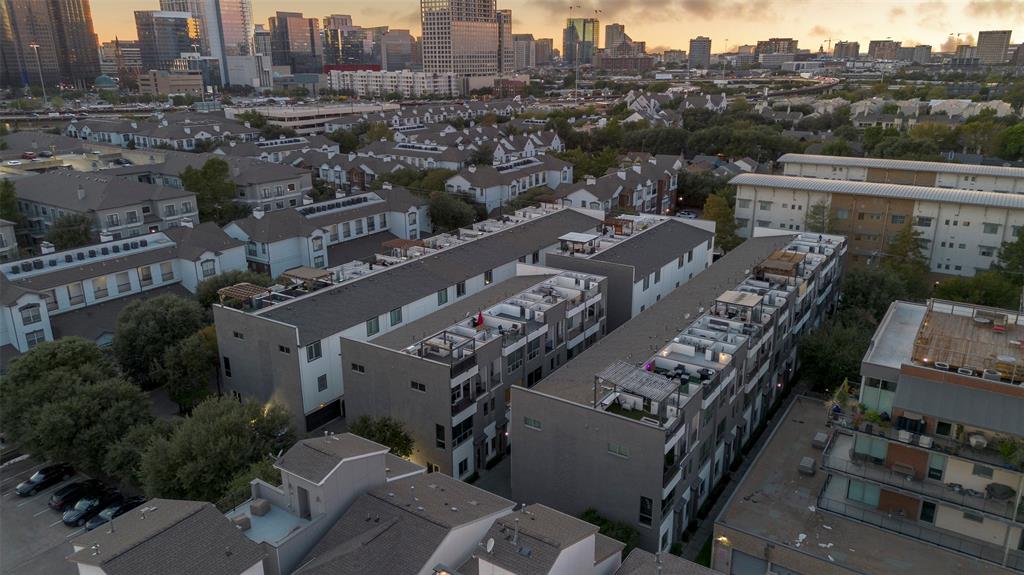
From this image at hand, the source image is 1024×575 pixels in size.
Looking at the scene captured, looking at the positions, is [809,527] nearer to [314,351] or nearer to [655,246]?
[314,351]

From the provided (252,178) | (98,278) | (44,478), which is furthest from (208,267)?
(252,178)

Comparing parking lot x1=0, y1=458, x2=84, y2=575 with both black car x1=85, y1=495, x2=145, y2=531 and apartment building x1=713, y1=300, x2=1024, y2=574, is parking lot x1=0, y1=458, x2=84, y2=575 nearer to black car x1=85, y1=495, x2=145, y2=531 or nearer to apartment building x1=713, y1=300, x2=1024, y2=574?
black car x1=85, y1=495, x2=145, y2=531

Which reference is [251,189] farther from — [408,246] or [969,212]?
[969,212]

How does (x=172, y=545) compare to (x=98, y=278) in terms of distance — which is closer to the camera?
(x=172, y=545)

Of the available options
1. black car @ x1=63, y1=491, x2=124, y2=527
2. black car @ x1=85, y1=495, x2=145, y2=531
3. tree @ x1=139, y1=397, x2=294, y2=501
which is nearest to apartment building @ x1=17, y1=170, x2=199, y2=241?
black car @ x1=63, y1=491, x2=124, y2=527

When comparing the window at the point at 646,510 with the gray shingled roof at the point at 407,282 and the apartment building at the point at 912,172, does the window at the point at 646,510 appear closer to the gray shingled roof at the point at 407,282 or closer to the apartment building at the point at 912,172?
the gray shingled roof at the point at 407,282
